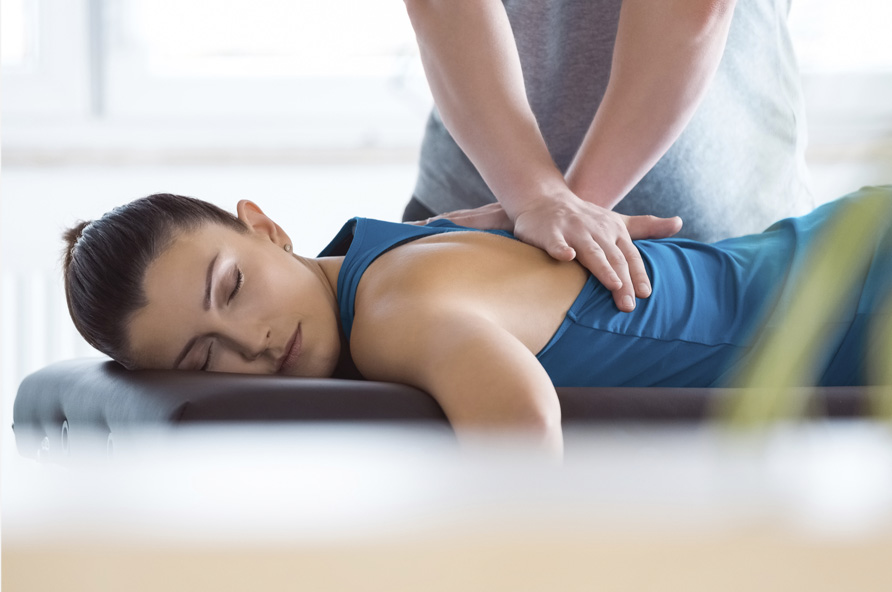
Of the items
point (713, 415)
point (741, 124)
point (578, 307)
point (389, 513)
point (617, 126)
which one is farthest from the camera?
point (741, 124)

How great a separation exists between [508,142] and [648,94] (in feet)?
0.76

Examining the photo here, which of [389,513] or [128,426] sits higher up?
[389,513]

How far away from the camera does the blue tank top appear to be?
44.1 inches

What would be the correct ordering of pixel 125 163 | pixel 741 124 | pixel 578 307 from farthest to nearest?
pixel 125 163 < pixel 741 124 < pixel 578 307

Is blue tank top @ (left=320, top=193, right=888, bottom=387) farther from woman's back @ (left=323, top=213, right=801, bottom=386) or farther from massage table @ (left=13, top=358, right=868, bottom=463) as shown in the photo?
massage table @ (left=13, top=358, right=868, bottom=463)

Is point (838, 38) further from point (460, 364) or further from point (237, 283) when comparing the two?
point (237, 283)

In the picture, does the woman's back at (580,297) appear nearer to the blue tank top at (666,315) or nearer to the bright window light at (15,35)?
the blue tank top at (666,315)

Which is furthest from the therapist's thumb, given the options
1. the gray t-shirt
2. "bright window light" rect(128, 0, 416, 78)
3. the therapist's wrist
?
"bright window light" rect(128, 0, 416, 78)

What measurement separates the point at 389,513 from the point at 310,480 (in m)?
0.03

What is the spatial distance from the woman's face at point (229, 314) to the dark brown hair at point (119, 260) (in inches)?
0.6

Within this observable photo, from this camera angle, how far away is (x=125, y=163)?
9.54 feet

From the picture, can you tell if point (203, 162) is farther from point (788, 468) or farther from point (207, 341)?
point (788, 468)

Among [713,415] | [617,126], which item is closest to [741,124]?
[617,126]

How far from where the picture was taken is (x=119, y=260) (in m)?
1.16
